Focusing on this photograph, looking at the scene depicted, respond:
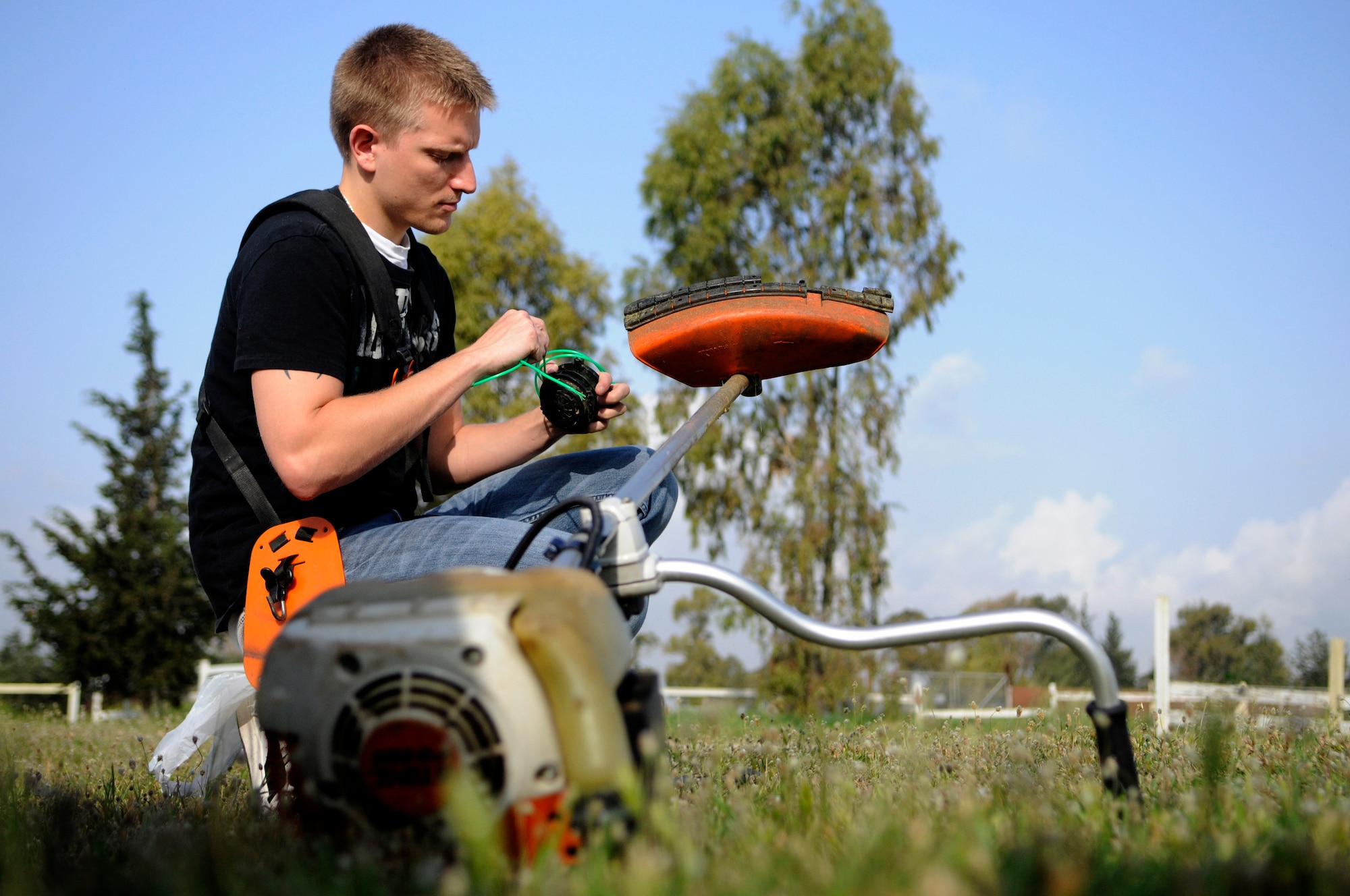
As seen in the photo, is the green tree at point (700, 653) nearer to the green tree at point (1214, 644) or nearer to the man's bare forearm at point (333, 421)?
the man's bare forearm at point (333, 421)

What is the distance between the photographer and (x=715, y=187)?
842 inches

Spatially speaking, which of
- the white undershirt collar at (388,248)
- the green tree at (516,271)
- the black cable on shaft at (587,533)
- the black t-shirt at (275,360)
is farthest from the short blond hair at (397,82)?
the green tree at (516,271)

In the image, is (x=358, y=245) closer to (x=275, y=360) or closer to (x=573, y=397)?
(x=275, y=360)

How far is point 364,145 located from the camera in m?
3.37

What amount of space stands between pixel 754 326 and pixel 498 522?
3.18 feet

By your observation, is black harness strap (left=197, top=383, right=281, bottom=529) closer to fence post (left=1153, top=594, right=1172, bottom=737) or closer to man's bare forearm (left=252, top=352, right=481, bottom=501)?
man's bare forearm (left=252, top=352, right=481, bottom=501)

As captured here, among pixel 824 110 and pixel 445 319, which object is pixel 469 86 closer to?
pixel 445 319

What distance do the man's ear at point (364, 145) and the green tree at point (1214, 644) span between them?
5839cm

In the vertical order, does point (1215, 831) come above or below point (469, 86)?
below

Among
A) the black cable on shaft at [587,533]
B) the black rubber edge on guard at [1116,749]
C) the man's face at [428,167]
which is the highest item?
the man's face at [428,167]

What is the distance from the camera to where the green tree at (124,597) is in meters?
23.2

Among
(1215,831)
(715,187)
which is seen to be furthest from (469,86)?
(715,187)

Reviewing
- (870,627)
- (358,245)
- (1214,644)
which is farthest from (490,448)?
(1214,644)

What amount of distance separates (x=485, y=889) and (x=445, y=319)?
9.29 feet
